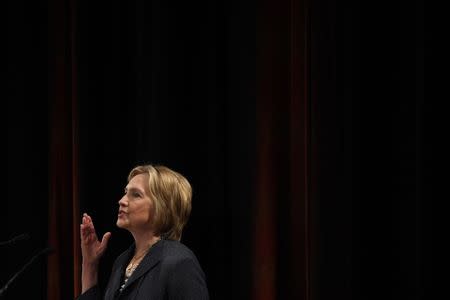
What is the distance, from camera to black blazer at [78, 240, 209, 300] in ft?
4.91

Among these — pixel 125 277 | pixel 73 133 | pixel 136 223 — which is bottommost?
pixel 125 277

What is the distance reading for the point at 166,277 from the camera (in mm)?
1511

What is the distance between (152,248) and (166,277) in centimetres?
11

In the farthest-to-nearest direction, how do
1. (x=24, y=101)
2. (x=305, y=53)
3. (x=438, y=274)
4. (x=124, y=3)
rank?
(x=24, y=101) → (x=124, y=3) → (x=305, y=53) → (x=438, y=274)

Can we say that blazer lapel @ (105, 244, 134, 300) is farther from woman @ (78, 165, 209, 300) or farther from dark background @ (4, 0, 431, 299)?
dark background @ (4, 0, 431, 299)

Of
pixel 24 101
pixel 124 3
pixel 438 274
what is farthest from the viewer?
pixel 24 101

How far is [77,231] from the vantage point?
2383 mm

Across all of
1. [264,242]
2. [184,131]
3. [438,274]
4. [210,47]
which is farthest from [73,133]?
[438,274]

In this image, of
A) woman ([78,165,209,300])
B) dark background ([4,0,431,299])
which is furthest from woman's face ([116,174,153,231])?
dark background ([4,0,431,299])

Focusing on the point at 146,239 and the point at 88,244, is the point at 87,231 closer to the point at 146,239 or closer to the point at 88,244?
the point at 88,244

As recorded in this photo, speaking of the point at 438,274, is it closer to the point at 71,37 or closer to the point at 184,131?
the point at 184,131

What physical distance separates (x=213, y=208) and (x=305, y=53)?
572mm

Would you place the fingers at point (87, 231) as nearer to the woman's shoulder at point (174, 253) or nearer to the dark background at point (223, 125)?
the woman's shoulder at point (174, 253)

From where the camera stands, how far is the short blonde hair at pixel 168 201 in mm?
1631
